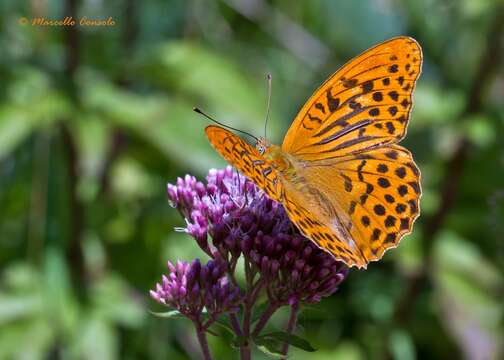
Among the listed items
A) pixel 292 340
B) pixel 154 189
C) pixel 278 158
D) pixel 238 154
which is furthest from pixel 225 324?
pixel 154 189

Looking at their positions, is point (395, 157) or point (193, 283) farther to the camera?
point (395, 157)

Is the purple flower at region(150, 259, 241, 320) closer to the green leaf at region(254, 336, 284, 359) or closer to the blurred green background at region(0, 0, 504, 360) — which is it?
the green leaf at region(254, 336, 284, 359)

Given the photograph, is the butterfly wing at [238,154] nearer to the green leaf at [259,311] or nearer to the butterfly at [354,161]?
the butterfly at [354,161]

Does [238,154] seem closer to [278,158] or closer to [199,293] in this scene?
[199,293]

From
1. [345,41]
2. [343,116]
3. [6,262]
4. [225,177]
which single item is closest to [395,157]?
Result: [343,116]

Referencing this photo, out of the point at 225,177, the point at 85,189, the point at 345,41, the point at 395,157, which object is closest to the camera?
the point at 395,157

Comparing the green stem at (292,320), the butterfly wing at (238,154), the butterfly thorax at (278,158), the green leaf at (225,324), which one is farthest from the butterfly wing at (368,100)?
the green leaf at (225,324)

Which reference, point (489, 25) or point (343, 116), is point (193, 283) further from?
point (489, 25)
